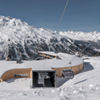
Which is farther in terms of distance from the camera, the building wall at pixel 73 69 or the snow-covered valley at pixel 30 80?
the building wall at pixel 73 69

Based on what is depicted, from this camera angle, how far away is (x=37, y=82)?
9930mm

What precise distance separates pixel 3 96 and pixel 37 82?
18.2ft

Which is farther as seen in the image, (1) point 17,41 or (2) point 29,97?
(1) point 17,41

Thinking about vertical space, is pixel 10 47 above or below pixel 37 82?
above

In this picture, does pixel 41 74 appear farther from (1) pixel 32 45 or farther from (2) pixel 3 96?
(1) pixel 32 45

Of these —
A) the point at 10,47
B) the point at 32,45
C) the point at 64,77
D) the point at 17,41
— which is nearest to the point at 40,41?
the point at 32,45

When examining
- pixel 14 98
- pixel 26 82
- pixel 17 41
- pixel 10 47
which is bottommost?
pixel 26 82

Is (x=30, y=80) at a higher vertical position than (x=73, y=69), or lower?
lower

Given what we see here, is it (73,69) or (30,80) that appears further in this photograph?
(73,69)

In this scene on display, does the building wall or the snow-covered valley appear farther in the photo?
the building wall

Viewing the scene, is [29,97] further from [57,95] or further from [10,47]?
[10,47]

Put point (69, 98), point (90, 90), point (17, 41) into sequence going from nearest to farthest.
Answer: point (69, 98)
point (90, 90)
point (17, 41)

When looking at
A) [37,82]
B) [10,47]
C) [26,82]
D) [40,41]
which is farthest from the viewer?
[40,41]

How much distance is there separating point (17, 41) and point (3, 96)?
5151 inches
